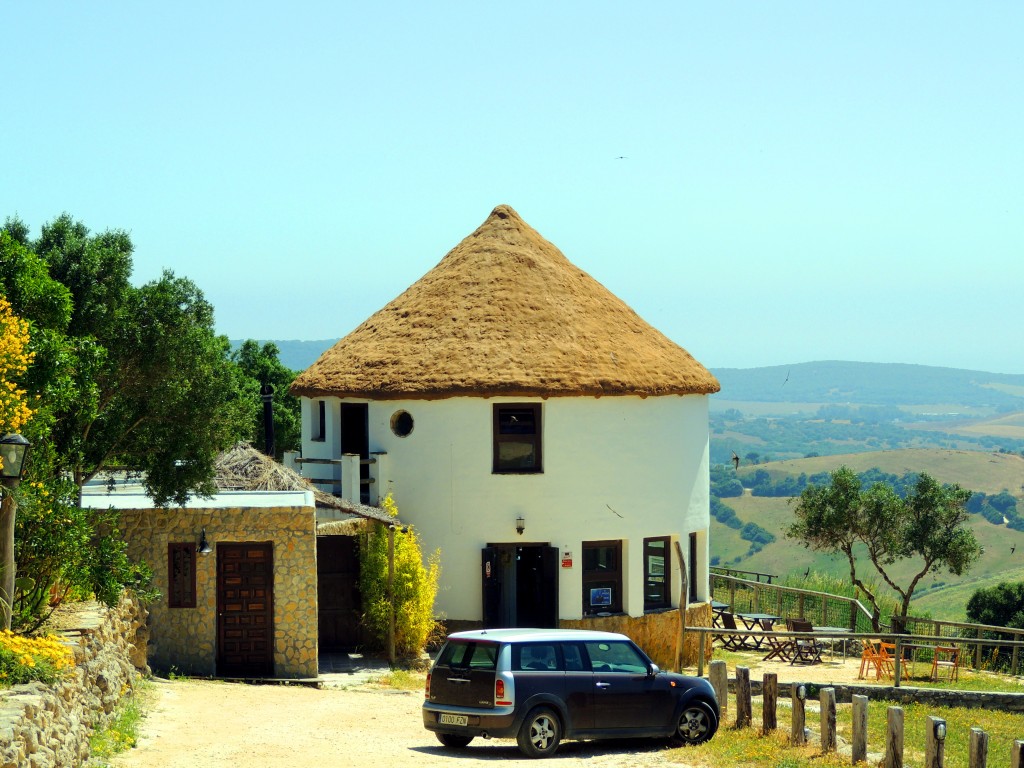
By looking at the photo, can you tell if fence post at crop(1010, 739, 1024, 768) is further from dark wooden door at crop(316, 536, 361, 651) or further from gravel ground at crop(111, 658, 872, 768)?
dark wooden door at crop(316, 536, 361, 651)

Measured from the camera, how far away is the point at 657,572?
2828cm

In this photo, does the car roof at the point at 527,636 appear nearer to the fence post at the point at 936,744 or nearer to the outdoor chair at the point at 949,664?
the fence post at the point at 936,744

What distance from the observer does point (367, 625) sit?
2492cm

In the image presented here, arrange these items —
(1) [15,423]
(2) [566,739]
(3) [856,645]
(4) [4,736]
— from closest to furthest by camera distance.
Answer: (4) [4,736], (1) [15,423], (2) [566,739], (3) [856,645]

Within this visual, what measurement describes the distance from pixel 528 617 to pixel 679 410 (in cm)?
557

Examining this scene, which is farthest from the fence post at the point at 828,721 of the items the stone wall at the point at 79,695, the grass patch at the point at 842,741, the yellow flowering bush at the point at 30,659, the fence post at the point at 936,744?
the yellow flowering bush at the point at 30,659

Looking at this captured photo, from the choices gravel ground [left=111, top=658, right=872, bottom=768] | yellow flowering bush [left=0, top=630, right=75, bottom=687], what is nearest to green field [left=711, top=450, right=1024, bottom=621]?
gravel ground [left=111, top=658, right=872, bottom=768]

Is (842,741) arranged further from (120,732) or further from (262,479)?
(262,479)

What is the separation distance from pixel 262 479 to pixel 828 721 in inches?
485

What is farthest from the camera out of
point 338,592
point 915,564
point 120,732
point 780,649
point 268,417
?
point 915,564

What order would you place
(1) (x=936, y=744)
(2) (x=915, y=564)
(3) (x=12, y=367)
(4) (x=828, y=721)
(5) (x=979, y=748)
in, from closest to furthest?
(5) (x=979, y=748) → (3) (x=12, y=367) → (1) (x=936, y=744) → (4) (x=828, y=721) → (2) (x=915, y=564)

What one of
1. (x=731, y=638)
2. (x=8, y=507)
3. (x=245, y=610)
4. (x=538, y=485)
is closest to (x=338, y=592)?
(x=245, y=610)

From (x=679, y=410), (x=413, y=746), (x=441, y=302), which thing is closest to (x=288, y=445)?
(x=441, y=302)

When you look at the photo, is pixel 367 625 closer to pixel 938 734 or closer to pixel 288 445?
pixel 938 734
